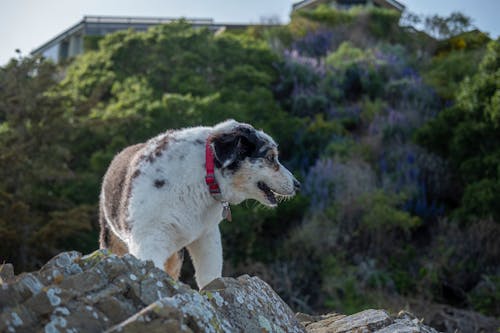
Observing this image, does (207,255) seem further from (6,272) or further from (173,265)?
(6,272)

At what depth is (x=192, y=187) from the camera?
6945 mm

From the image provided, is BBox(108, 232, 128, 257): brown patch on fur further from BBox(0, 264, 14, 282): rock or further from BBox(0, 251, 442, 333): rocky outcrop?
BBox(0, 264, 14, 282): rock

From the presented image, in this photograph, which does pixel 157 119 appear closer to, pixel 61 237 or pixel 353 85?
pixel 61 237

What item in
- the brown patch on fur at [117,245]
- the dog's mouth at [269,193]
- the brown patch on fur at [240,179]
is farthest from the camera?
the brown patch on fur at [117,245]

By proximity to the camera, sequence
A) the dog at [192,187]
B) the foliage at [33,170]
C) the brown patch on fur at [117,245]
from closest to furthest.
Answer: the dog at [192,187] < the brown patch on fur at [117,245] < the foliage at [33,170]

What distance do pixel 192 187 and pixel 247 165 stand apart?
570mm

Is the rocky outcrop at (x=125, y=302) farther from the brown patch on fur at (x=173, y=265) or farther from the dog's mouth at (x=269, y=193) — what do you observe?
the brown patch on fur at (x=173, y=265)

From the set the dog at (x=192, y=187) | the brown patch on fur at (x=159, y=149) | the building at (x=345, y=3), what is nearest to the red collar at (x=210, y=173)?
the dog at (x=192, y=187)

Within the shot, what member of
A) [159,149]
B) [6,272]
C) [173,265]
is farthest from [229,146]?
[6,272]

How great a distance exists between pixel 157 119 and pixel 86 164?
2366 millimetres

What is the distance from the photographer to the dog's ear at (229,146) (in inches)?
275

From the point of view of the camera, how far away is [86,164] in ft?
63.3

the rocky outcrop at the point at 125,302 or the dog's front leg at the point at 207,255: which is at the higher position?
the rocky outcrop at the point at 125,302

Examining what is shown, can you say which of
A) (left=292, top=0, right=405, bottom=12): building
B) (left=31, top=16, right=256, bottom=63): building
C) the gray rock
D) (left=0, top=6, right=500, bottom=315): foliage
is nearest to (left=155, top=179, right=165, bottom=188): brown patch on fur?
the gray rock
